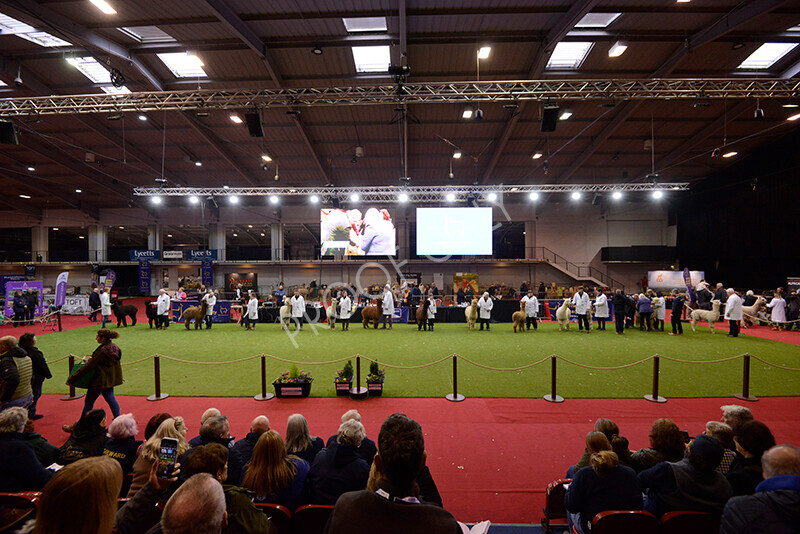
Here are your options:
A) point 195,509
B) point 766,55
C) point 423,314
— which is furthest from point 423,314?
point 766,55

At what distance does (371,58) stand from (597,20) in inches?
279

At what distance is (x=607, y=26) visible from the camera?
1034 centimetres

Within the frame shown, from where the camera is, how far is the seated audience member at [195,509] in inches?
56.1

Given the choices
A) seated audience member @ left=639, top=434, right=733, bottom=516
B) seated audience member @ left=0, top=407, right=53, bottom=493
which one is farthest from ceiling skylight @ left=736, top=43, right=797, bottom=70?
seated audience member @ left=0, top=407, right=53, bottom=493

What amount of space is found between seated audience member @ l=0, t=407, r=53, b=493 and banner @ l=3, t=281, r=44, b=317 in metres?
19.1

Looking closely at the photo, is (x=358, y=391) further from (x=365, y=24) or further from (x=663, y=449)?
(x=365, y=24)

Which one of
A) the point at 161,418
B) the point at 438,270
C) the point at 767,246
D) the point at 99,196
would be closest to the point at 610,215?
the point at 767,246

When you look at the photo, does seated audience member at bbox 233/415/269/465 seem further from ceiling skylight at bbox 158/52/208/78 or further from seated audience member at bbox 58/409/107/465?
ceiling skylight at bbox 158/52/208/78

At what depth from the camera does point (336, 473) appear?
2.62 metres

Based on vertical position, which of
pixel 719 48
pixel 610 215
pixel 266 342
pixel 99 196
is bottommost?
pixel 266 342

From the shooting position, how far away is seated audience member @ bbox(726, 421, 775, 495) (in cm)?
251

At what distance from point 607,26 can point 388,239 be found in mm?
13940

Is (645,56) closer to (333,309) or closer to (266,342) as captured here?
(333,309)

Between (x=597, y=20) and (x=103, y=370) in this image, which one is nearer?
(x=103, y=370)
